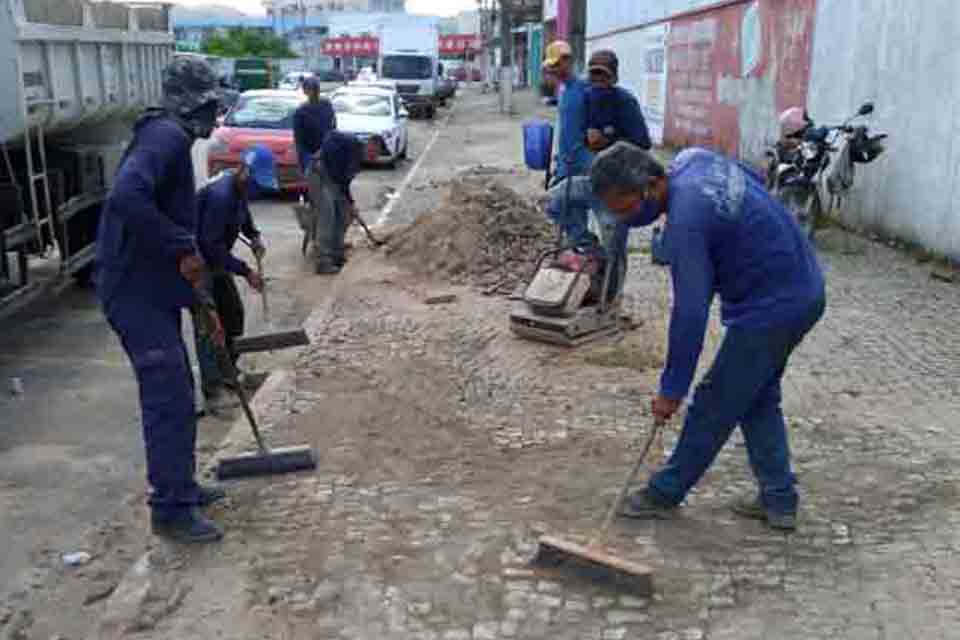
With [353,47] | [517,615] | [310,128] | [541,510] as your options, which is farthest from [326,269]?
[353,47]

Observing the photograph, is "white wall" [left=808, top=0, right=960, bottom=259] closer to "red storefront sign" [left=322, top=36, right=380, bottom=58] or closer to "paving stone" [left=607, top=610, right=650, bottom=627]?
"paving stone" [left=607, top=610, right=650, bottom=627]

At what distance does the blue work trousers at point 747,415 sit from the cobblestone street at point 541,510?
199 millimetres

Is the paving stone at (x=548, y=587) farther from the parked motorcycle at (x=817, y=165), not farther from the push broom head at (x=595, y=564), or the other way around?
the parked motorcycle at (x=817, y=165)

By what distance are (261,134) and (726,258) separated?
41.5 ft

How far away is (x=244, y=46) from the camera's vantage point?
209 ft

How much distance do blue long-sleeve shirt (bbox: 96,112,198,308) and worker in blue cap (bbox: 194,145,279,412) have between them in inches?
60.2

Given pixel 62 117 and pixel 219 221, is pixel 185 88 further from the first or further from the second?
pixel 62 117

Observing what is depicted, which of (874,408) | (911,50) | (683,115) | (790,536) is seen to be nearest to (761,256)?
(790,536)

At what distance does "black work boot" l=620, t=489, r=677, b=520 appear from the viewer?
174 inches

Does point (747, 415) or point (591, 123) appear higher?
point (591, 123)

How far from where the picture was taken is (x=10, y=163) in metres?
7.57

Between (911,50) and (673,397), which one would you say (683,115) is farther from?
(673,397)

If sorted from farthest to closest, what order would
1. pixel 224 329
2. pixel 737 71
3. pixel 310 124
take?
1. pixel 737 71
2. pixel 310 124
3. pixel 224 329

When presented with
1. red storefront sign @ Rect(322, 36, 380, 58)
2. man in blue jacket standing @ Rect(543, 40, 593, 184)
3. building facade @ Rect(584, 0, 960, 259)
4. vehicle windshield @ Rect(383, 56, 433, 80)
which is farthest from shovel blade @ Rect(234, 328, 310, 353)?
red storefront sign @ Rect(322, 36, 380, 58)
